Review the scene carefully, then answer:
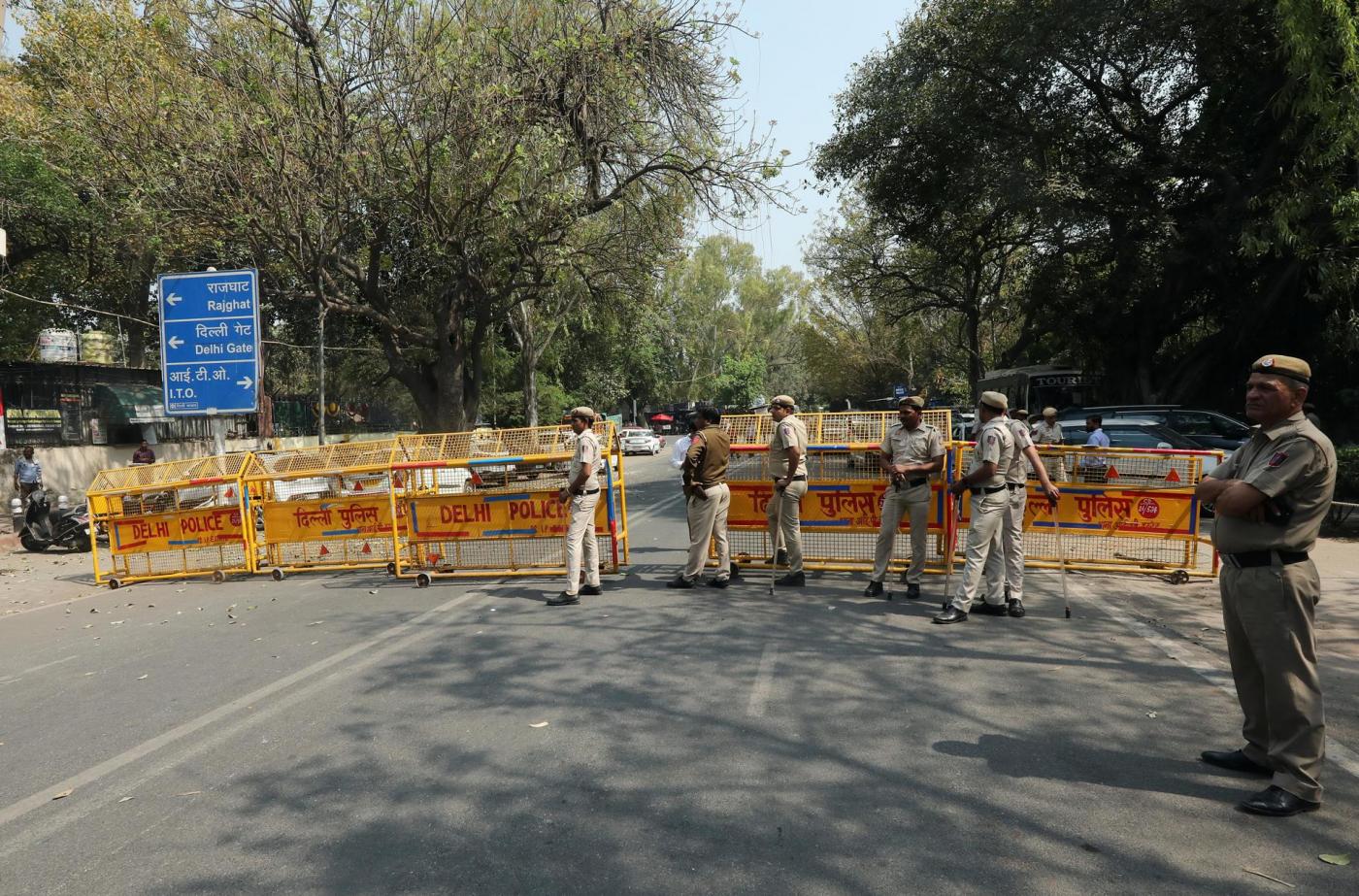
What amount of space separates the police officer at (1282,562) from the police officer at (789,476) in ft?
15.5

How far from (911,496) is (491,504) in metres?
4.47

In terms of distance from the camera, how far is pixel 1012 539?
7293 mm

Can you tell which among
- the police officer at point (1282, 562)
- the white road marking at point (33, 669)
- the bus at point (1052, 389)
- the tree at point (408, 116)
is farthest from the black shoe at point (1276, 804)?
the bus at point (1052, 389)

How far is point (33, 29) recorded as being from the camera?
838 inches

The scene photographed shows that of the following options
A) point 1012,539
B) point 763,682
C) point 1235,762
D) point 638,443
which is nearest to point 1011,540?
point 1012,539

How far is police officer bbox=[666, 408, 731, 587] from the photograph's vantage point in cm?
858

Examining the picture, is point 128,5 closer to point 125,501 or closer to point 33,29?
point 33,29

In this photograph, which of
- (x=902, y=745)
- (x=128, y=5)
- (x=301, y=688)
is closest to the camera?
(x=902, y=745)

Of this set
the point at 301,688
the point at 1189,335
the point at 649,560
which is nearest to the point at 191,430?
the point at 649,560

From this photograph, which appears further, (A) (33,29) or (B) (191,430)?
(B) (191,430)

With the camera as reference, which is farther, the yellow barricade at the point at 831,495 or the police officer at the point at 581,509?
the yellow barricade at the point at 831,495

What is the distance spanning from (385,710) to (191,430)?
21234 mm

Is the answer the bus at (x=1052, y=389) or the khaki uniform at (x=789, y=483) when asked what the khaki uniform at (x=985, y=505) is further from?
the bus at (x=1052, y=389)

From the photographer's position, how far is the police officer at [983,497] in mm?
6969
